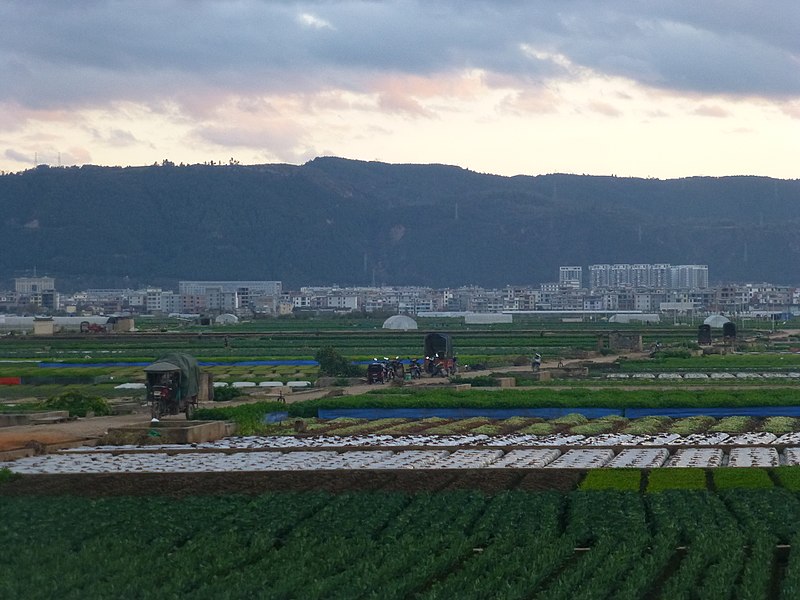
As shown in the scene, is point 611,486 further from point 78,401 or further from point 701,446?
point 78,401

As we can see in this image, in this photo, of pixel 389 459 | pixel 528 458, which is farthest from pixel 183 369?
pixel 528 458

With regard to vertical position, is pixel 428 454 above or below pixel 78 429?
above

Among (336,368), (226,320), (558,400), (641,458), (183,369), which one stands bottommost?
(641,458)

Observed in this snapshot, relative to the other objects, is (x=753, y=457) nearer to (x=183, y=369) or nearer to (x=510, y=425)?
(x=510, y=425)

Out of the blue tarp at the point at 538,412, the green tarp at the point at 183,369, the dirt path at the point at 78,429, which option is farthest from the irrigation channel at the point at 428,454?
the blue tarp at the point at 538,412

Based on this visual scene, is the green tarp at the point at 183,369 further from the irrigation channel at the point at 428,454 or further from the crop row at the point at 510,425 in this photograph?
the irrigation channel at the point at 428,454

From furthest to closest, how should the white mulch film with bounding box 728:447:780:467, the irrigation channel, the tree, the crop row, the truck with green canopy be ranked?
the tree < the truck with green canopy < the crop row < the irrigation channel < the white mulch film with bounding box 728:447:780:467

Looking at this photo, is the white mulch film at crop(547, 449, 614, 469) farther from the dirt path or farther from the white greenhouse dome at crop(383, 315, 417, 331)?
the white greenhouse dome at crop(383, 315, 417, 331)

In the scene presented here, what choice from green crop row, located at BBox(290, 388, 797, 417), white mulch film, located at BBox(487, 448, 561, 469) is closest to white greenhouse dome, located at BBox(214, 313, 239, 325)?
green crop row, located at BBox(290, 388, 797, 417)
